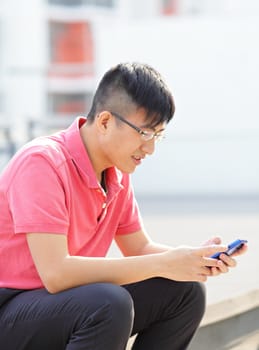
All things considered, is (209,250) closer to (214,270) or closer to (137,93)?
(214,270)

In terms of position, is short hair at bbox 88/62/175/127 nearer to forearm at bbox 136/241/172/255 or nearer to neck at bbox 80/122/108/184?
neck at bbox 80/122/108/184

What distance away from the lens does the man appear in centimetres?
213

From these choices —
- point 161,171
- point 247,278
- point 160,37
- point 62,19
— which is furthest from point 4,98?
point 247,278

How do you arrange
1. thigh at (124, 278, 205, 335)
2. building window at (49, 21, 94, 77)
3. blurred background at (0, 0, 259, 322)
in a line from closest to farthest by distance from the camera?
1. thigh at (124, 278, 205, 335)
2. blurred background at (0, 0, 259, 322)
3. building window at (49, 21, 94, 77)

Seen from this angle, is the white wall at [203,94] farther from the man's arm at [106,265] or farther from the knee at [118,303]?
the knee at [118,303]

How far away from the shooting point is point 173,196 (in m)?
14.1

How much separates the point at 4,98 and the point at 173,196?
24.1 feet

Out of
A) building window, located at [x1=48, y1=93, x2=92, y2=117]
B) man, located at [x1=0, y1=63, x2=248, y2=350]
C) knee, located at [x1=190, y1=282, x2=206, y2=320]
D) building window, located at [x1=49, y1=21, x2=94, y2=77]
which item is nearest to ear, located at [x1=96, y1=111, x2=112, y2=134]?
man, located at [x1=0, y1=63, x2=248, y2=350]

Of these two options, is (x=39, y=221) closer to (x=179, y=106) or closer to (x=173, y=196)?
(x=173, y=196)

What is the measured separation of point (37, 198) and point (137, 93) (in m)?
0.38

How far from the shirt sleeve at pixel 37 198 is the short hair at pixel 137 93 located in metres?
0.24

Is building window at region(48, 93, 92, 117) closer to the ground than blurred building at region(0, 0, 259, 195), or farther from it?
closer to the ground

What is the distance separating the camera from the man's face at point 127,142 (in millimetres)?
2234

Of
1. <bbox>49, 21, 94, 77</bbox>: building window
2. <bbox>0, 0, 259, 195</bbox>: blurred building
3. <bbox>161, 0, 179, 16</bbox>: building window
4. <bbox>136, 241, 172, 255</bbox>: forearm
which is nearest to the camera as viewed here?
<bbox>136, 241, 172, 255</bbox>: forearm
